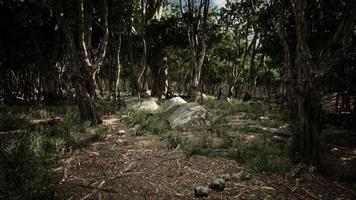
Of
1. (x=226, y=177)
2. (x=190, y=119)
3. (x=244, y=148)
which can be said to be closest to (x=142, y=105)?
(x=190, y=119)

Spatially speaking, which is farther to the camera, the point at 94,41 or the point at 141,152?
the point at 94,41

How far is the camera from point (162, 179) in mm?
6609

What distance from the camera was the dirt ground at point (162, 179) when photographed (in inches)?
231

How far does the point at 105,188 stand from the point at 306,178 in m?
4.12

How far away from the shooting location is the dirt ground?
587cm

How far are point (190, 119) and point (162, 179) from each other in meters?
4.73

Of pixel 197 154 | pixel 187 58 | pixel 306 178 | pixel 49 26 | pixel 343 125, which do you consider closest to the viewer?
pixel 306 178

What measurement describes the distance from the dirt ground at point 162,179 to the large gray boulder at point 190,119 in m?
2.64

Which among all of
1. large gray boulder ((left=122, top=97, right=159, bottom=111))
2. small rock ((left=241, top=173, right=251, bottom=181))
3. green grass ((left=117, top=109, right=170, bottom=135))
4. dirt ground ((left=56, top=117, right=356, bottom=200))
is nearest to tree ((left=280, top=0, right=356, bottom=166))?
dirt ground ((left=56, top=117, right=356, bottom=200))

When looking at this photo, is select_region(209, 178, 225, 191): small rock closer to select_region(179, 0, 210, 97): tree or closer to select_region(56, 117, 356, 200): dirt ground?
→ select_region(56, 117, 356, 200): dirt ground

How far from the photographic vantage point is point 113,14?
1634 cm

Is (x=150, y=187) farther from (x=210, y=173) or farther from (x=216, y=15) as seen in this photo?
(x=216, y=15)

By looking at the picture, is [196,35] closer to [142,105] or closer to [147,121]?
[142,105]

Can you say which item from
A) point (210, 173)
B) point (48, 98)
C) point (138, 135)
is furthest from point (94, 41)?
point (210, 173)
